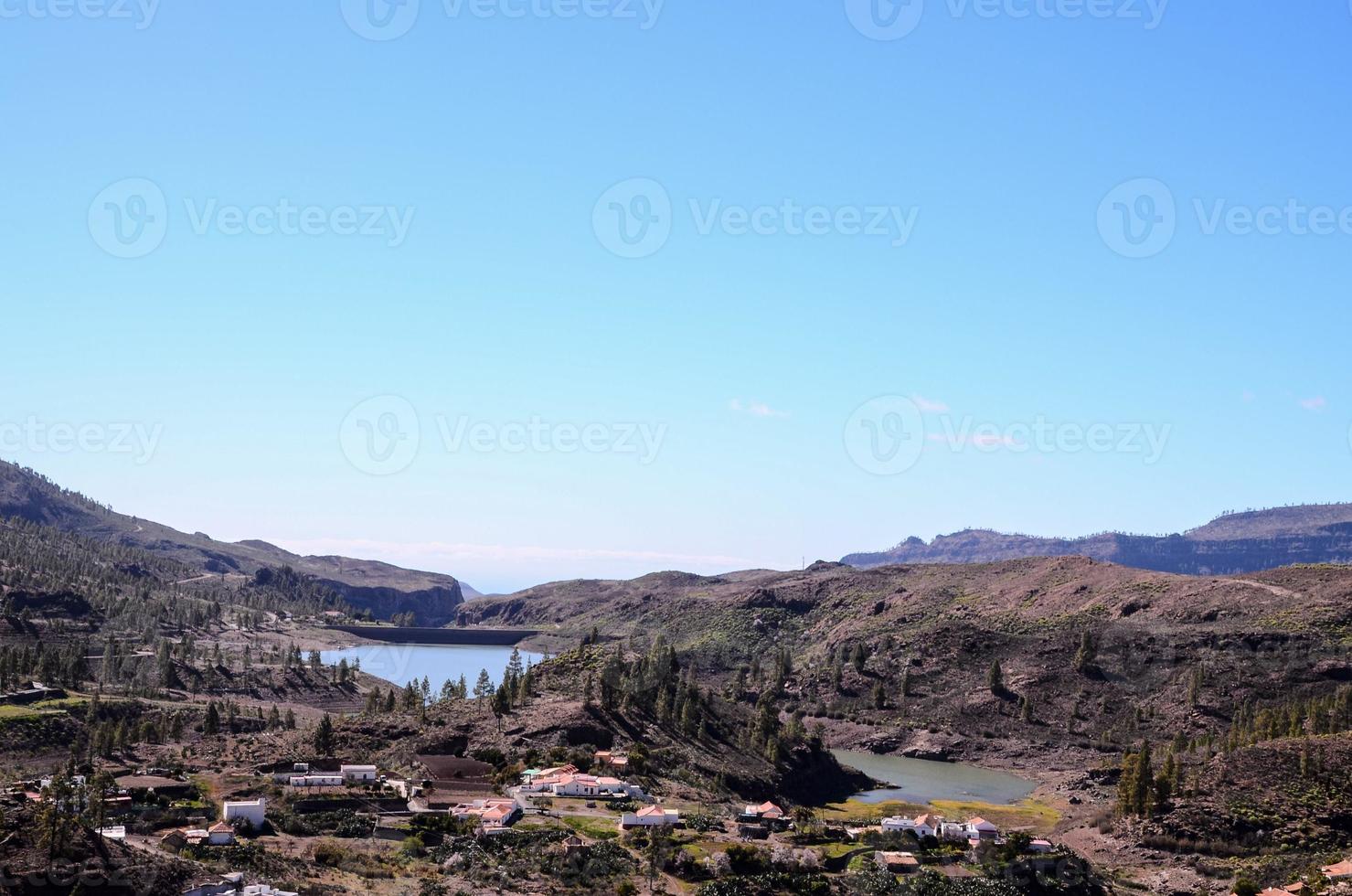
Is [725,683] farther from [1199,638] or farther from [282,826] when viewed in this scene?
[282,826]

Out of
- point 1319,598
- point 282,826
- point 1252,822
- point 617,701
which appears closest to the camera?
point 282,826

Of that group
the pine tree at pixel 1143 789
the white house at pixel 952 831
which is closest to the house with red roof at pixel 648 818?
the white house at pixel 952 831

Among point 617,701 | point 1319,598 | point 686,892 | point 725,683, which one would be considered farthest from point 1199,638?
point 686,892

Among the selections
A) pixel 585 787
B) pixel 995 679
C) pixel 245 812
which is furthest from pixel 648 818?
pixel 995 679

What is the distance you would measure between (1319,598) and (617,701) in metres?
105

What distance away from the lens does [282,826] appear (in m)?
71.1

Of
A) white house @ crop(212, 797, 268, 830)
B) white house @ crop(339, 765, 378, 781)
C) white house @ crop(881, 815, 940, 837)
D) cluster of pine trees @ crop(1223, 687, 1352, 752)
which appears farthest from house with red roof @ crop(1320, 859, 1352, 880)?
white house @ crop(212, 797, 268, 830)

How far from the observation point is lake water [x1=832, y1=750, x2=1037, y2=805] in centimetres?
11506

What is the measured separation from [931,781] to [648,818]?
2302 inches

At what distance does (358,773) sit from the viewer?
3285 inches

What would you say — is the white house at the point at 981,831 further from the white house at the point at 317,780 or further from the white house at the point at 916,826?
the white house at the point at 317,780

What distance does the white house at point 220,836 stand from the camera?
64312 mm

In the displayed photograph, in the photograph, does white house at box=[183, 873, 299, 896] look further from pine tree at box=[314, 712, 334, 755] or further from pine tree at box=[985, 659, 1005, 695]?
pine tree at box=[985, 659, 1005, 695]

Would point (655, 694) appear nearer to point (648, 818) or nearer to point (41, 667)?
point (648, 818)
